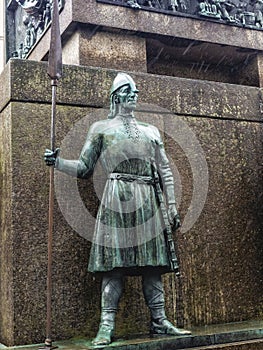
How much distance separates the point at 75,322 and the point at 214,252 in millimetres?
1745

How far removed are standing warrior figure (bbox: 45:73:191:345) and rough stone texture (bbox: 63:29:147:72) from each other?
1473 mm

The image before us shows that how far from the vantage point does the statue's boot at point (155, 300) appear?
5707mm

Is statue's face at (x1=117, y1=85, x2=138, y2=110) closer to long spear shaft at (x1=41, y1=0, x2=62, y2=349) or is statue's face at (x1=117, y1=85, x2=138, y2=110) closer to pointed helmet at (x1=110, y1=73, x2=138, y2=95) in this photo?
pointed helmet at (x1=110, y1=73, x2=138, y2=95)

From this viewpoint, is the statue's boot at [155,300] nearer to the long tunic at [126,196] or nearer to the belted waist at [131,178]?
the long tunic at [126,196]

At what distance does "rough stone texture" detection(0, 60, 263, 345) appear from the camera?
19.1 ft

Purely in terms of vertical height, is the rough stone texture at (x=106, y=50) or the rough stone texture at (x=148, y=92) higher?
the rough stone texture at (x=106, y=50)

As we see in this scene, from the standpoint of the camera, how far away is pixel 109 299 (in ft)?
18.3

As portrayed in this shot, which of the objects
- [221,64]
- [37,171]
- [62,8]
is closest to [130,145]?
[37,171]

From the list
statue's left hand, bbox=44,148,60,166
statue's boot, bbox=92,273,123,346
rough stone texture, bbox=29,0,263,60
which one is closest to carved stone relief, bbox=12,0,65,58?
rough stone texture, bbox=29,0,263,60

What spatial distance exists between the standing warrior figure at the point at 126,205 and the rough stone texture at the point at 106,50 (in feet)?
4.83

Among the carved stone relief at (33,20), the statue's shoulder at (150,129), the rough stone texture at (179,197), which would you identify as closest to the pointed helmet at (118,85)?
the statue's shoulder at (150,129)

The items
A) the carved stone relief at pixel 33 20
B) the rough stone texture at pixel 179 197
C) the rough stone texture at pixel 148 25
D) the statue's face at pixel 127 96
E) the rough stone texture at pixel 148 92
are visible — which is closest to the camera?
the rough stone texture at pixel 179 197

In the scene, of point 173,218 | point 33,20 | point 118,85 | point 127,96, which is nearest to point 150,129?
point 127,96

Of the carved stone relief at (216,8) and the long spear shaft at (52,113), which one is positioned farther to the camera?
the carved stone relief at (216,8)
